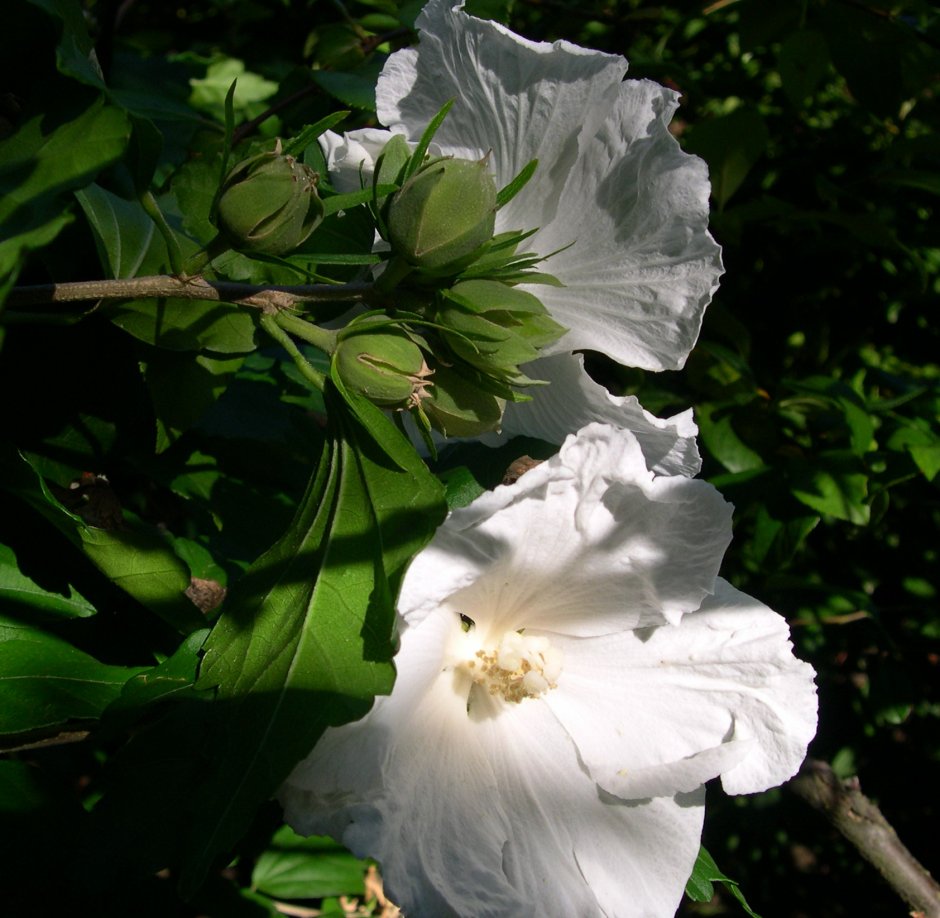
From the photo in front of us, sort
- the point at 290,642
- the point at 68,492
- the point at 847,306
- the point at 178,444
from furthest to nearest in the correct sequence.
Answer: the point at 847,306 < the point at 178,444 < the point at 68,492 < the point at 290,642

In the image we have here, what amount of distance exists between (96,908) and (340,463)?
70cm

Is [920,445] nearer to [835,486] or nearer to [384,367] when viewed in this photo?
[835,486]

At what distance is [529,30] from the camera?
2.86 meters

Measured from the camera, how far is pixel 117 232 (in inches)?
47.9

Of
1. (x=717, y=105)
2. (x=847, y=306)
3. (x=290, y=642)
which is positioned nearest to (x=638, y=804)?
(x=290, y=642)

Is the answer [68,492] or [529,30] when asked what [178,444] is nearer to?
[68,492]

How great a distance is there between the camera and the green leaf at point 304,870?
6.81ft

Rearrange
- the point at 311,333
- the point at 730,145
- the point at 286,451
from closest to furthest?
the point at 311,333 → the point at 286,451 → the point at 730,145

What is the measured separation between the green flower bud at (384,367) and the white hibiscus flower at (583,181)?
0.70 feet

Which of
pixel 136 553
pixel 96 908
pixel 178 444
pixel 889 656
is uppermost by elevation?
pixel 136 553

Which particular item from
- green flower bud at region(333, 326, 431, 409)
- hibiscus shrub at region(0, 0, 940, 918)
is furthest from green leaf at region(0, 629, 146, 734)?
green flower bud at region(333, 326, 431, 409)

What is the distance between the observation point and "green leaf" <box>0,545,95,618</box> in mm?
1187

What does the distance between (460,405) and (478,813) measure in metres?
0.45

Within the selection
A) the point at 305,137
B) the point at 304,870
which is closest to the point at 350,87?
the point at 305,137
